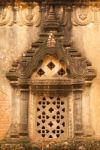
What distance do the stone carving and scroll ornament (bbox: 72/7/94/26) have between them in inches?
62.5

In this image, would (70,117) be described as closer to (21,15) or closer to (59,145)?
(59,145)

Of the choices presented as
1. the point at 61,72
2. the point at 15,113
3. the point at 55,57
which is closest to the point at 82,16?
the point at 55,57

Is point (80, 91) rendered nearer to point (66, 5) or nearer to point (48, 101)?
point (48, 101)

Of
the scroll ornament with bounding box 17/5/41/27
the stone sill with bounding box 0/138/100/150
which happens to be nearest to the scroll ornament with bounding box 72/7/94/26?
the scroll ornament with bounding box 17/5/41/27

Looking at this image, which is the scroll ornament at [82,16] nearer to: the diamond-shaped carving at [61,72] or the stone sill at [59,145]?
the diamond-shaped carving at [61,72]

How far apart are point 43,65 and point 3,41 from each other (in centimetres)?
118

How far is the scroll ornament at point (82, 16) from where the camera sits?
14.0m

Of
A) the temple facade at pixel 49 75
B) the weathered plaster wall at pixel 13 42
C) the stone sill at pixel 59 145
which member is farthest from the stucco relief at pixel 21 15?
the stone sill at pixel 59 145

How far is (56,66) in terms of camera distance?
45.6ft

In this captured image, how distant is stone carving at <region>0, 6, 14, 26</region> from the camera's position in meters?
14.0

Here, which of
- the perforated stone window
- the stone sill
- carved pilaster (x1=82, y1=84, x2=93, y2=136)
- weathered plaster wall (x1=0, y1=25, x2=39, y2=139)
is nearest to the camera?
the stone sill

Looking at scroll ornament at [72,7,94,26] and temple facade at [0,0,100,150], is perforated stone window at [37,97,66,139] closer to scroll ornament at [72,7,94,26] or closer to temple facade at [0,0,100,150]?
temple facade at [0,0,100,150]

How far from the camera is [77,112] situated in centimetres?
1370

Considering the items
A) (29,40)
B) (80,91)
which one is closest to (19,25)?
(29,40)
